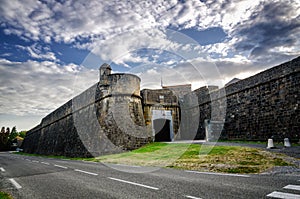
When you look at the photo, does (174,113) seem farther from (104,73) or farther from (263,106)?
(263,106)

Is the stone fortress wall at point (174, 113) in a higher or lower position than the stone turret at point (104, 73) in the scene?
lower

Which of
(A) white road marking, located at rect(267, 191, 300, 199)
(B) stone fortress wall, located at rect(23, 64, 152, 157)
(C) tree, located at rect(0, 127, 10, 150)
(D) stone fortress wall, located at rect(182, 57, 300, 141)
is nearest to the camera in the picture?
(A) white road marking, located at rect(267, 191, 300, 199)

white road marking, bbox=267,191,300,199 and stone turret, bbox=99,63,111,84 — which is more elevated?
stone turret, bbox=99,63,111,84

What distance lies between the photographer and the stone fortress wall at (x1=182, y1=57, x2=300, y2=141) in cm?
1447

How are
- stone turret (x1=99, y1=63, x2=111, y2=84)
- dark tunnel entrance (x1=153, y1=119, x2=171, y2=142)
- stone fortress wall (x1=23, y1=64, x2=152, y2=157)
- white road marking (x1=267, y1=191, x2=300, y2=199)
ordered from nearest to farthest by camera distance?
white road marking (x1=267, y1=191, x2=300, y2=199), stone fortress wall (x1=23, y1=64, x2=152, y2=157), stone turret (x1=99, y1=63, x2=111, y2=84), dark tunnel entrance (x1=153, y1=119, x2=171, y2=142)

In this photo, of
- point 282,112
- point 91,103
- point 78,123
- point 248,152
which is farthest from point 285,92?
point 78,123

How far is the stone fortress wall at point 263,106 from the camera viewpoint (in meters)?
14.5

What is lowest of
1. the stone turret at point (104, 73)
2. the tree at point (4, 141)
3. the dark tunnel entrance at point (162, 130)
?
the tree at point (4, 141)

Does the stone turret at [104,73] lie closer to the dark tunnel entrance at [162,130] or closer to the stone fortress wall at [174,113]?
the stone fortress wall at [174,113]

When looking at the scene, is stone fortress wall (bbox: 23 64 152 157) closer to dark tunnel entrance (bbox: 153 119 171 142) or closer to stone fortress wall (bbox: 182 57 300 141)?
→ dark tunnel entrance (bbox: 153 119 171 142)

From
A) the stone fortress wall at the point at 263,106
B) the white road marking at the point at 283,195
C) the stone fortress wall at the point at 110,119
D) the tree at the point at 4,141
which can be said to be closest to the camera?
the white road marking at the point at 283,195

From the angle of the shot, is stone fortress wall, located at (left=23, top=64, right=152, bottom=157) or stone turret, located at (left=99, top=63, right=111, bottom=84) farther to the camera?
stone turret, located at (left=99, top=63, right=111, bottom=84)

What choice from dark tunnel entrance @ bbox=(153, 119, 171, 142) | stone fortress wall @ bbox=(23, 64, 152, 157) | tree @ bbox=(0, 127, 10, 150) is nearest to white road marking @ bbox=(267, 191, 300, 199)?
stone fortress wall @ bbox=(23, 64, 152, 157)

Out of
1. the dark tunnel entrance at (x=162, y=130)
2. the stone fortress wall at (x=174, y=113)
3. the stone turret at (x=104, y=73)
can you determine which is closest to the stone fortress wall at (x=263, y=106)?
the stone fortress wall at (x=174, y=113)
